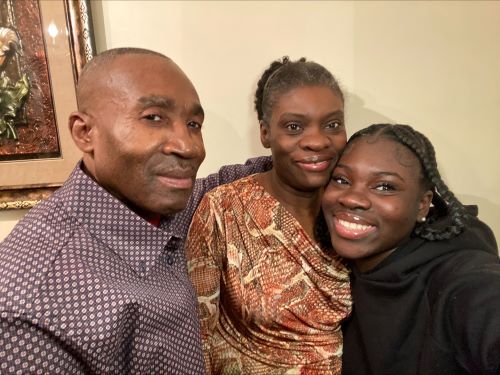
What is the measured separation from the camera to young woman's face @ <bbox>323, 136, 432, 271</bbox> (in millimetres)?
882

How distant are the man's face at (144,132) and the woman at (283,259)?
0.34 metres

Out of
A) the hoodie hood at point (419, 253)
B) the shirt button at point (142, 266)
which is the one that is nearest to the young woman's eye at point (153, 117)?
the shirt button at point (142, 266)

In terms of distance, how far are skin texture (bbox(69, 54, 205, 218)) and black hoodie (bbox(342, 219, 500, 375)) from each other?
560 mm

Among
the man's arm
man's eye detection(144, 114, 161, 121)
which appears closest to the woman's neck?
man's eye detection(144, 114, 161, 121)

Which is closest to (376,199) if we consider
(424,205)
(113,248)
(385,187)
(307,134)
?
(385,187)

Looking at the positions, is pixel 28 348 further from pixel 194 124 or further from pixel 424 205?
pixel 424 205

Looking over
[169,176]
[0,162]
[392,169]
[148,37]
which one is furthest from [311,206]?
[0,162]

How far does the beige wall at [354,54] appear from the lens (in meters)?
1.30

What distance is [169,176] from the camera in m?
0.73

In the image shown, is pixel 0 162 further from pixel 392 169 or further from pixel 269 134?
pixel 392 169

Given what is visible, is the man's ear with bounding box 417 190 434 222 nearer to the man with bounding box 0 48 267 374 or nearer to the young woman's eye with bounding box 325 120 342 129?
the young woman's eye with bounding box 325 120 342 129

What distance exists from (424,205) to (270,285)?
1.53 feet

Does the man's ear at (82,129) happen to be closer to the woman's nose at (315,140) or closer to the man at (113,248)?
the man at (113,248)

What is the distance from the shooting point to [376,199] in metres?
0.89
